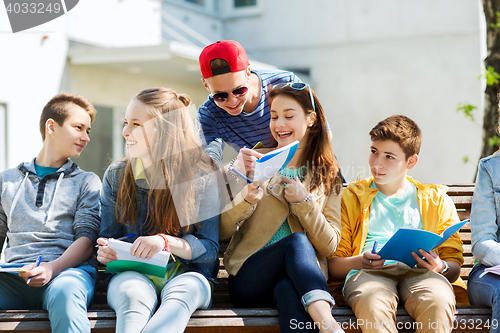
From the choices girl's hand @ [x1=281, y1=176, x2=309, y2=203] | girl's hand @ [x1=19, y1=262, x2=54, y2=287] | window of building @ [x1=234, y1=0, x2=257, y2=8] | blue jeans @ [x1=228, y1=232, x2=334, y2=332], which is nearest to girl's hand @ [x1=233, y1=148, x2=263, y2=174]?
girl's hand @ [x1=281, y1=176, x2=309, y2=203]

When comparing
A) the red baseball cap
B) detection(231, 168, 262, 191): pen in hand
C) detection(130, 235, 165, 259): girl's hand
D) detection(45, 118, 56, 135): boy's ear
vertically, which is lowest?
detection(130, 235, 165, 259): girl's hand

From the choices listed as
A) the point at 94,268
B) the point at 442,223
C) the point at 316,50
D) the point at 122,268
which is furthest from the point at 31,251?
the point at 316,50

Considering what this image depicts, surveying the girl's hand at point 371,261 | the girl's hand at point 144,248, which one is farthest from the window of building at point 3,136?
the girl's hand at point 371,261

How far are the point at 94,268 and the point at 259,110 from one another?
130 cm

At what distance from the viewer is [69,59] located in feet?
27.4

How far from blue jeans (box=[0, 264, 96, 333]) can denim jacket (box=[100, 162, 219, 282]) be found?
0.91 ft

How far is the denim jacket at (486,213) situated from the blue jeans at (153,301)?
55.8 inches

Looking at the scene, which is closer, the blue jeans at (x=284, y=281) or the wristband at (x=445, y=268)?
the blue jeans at (x=284, y=281)

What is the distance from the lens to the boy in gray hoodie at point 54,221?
2535mm

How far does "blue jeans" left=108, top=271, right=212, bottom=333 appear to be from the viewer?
2281 mm

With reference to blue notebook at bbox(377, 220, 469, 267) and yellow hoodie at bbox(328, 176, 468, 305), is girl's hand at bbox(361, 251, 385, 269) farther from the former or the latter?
yellow hoodie at bbox(328, 176, 468, 305)

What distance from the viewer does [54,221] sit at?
2867 mm

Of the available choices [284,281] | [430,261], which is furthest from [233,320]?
[430,261]

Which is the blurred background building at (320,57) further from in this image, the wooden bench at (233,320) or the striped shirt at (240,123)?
the wooden bench at (233,320)
